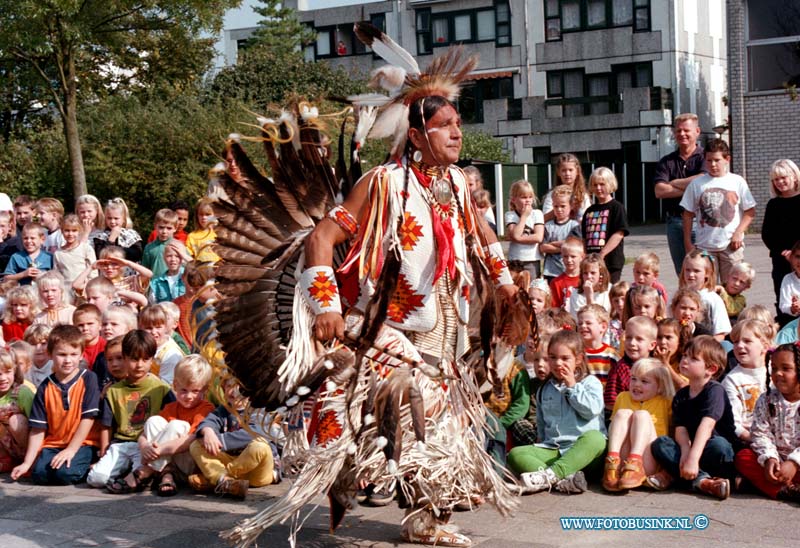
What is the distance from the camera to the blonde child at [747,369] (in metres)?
6.04

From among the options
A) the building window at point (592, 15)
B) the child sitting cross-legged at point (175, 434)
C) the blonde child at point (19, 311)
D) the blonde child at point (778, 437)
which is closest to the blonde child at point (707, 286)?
the blonde child at point (778, 437)

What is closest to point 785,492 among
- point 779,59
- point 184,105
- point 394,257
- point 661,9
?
point 394,257

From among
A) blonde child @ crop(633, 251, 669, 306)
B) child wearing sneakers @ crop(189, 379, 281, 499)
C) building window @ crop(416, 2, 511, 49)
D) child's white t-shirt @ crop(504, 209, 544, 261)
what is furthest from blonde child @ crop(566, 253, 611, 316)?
building window @ crop(416, 2, 511, 49)

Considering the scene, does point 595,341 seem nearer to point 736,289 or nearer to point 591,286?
point 591,286

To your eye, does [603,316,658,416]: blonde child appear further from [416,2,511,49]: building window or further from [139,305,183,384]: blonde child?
[416,2,511,49]: building window

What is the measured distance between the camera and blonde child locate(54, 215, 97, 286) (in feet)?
32.7

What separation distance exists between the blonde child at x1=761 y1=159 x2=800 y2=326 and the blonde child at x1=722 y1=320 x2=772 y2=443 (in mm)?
2350

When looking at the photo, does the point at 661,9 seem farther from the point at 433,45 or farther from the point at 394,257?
the point at 394,257

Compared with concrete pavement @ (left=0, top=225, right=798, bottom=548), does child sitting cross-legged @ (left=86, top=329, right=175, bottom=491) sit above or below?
above

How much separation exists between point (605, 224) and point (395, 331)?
4420 millimetres

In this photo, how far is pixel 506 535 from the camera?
16.9 ft

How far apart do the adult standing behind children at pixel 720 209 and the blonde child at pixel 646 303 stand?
63.0 inches

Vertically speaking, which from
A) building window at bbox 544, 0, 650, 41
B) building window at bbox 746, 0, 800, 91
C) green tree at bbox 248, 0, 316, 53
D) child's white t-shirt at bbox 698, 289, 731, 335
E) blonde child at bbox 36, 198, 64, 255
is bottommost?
child's white t-shirt at bbox 698, 289, 731, 335

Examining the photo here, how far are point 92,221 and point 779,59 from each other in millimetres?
16012
